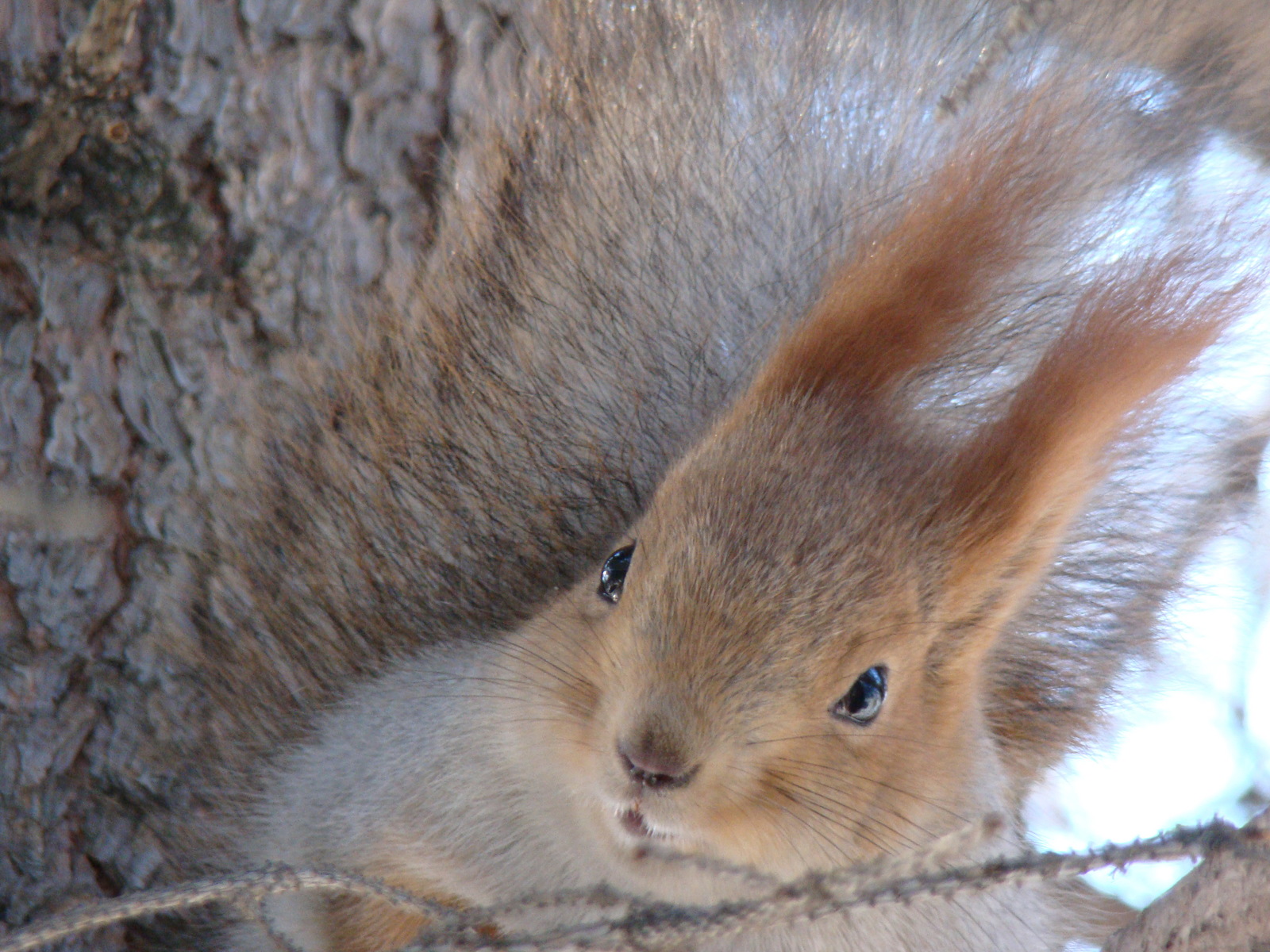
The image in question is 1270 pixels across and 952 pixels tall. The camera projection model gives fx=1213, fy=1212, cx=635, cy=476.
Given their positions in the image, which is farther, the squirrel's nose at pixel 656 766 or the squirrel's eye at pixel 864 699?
the squirrel's eye at pixel 864 699

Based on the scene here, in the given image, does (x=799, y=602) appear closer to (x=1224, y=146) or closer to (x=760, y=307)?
(x=760, y=307)

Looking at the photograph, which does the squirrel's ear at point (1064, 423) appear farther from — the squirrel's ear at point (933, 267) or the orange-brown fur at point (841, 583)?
the squirrel's ear at point (933, 267)

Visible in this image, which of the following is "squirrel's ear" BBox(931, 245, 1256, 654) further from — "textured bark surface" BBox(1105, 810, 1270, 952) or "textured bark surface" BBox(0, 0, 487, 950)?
"textured bark surface" BBox(0, 0, 487, 950)

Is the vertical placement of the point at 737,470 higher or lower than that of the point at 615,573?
higher

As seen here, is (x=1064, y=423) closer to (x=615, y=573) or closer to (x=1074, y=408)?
(x=1074, y=408)

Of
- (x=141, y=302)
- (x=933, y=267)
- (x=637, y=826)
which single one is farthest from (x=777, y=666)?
(x=141, y=302)

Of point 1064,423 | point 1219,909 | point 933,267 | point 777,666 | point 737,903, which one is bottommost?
point 737,903

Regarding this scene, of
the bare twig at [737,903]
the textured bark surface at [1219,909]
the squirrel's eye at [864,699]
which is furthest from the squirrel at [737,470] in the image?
the textured bark surface at [1219,909]

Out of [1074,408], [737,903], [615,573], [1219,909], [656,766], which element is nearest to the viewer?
[1219,909]
